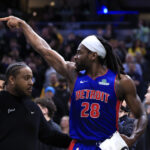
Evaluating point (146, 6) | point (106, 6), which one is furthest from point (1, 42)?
point (146, 6)

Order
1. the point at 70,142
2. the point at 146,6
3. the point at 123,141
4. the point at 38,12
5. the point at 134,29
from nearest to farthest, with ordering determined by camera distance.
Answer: the point at 123,141
the point at 70,142
the point at 134,29
the point at 38,12
the point at 146,6

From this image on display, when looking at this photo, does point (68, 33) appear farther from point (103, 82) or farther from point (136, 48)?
point (103, 82)

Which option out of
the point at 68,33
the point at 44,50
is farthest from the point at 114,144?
the point at 68,33

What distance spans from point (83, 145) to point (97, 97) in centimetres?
52

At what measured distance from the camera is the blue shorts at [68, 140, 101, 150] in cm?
→ 492

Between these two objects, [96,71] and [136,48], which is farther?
[136,48]

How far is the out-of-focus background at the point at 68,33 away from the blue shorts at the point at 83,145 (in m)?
4.48

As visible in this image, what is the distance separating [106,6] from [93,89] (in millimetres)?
9754

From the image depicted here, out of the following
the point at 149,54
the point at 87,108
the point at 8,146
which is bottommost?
the point at 149,54

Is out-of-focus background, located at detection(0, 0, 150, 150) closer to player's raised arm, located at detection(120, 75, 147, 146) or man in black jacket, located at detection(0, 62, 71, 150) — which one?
man in black jacket, located at detection(0, 62, 71, 150)

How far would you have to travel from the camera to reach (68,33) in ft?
58.9

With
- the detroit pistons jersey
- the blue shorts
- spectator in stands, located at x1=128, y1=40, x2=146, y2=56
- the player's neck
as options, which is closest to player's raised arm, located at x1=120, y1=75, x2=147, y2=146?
the detroit pistons jersey

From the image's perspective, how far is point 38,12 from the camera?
2017cm

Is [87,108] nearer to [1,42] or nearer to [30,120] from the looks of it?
[30,120]
